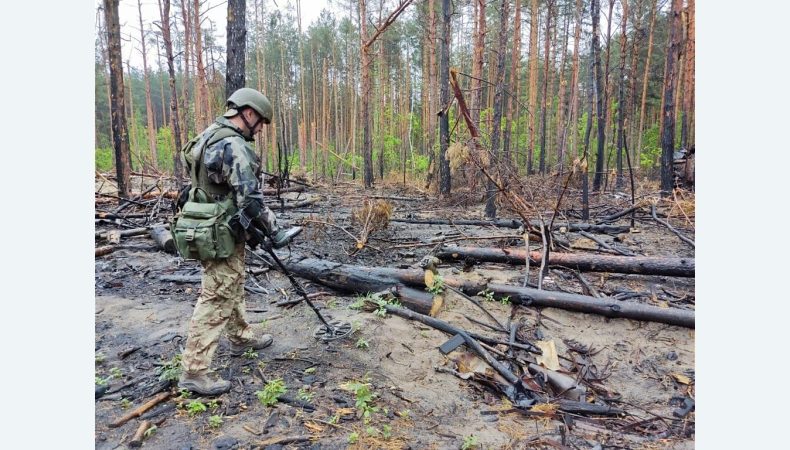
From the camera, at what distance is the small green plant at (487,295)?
205 inches

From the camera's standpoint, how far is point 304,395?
334 centimetres

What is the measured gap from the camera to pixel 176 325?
4.67 m

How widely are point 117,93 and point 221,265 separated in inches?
405

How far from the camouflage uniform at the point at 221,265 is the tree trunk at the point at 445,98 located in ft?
30.1

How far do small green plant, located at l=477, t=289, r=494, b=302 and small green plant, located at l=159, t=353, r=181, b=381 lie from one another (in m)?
3.27

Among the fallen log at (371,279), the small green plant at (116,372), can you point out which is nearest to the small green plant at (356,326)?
the fallen log at (371,279)

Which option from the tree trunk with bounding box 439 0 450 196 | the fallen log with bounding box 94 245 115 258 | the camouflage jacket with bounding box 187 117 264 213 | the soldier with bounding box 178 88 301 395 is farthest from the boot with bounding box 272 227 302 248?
the tree trunk with bounding box 439 0 450 196

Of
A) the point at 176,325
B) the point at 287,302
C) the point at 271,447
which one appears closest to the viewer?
the point at 271,447

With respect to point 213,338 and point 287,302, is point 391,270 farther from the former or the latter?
point 213,338

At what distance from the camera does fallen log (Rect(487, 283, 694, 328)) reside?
458 centimetres

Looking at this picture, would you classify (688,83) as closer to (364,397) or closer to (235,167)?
(364,397)

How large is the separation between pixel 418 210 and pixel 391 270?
730cm

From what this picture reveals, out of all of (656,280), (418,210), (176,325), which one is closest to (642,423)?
(656,280)

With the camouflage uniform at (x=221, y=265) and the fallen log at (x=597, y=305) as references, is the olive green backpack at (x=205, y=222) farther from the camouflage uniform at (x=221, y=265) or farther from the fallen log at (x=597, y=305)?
the fallen log at (x=597, y=305)
